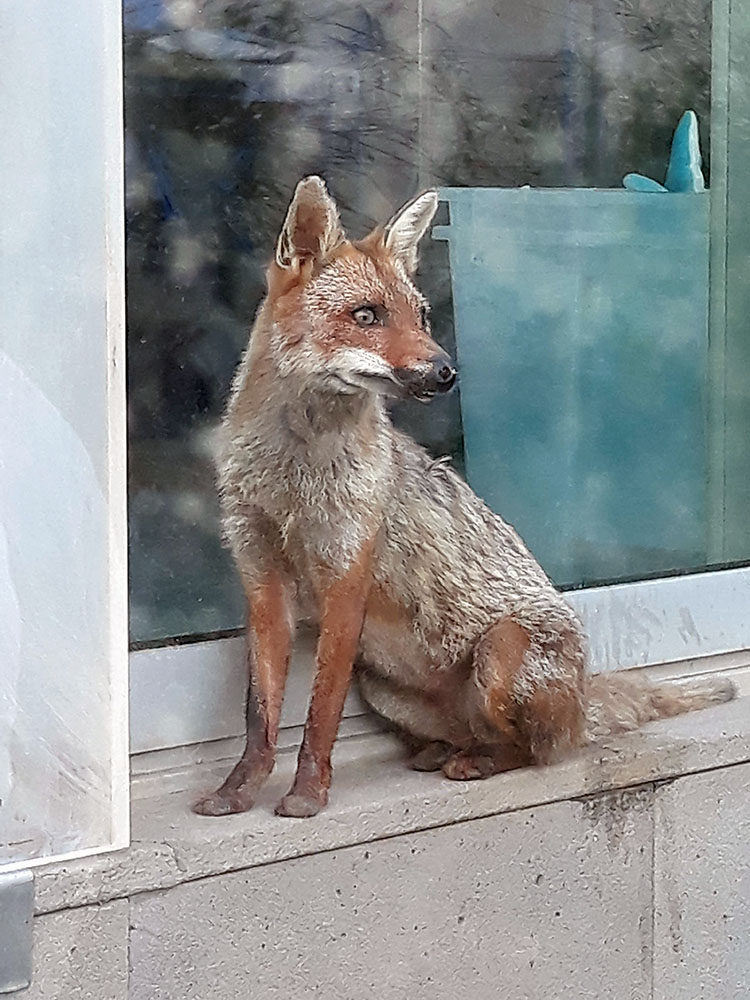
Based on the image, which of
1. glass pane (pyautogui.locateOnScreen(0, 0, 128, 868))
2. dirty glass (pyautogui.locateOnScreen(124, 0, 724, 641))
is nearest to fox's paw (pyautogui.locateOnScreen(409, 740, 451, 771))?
dirty glass (pyautogui.locateOnScreen(124, 0, 724, 641))

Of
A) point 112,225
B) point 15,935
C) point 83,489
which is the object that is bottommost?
point 15,935

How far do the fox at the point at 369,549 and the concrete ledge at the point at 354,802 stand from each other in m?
0.03

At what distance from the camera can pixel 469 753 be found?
2.42 metres

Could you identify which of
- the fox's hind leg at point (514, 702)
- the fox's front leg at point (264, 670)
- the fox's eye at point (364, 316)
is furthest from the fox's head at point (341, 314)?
the fox's hind leg at point (514, 702)

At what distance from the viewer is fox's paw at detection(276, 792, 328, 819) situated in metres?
2.20

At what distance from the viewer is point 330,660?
2.28 meters

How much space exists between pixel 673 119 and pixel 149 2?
1.15 meters

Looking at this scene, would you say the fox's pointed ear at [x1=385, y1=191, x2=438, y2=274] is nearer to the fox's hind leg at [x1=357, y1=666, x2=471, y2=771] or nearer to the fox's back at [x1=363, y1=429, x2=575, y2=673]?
the fox's back at [x1=363, y1=429, x2=575, y2=673]

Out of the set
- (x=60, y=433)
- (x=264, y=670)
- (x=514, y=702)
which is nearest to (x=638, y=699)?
(x=514, y=702)

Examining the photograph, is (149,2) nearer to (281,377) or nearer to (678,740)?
(281,377)

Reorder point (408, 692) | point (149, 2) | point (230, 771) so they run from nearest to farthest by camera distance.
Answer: point (149, 2)
point (230, 771)
point (408, 692)

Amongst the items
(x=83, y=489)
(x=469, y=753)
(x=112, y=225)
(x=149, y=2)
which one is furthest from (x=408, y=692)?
(x=149, y=2)

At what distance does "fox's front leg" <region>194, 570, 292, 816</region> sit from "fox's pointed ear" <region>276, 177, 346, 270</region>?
0.49 meters

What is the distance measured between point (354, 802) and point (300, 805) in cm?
10
